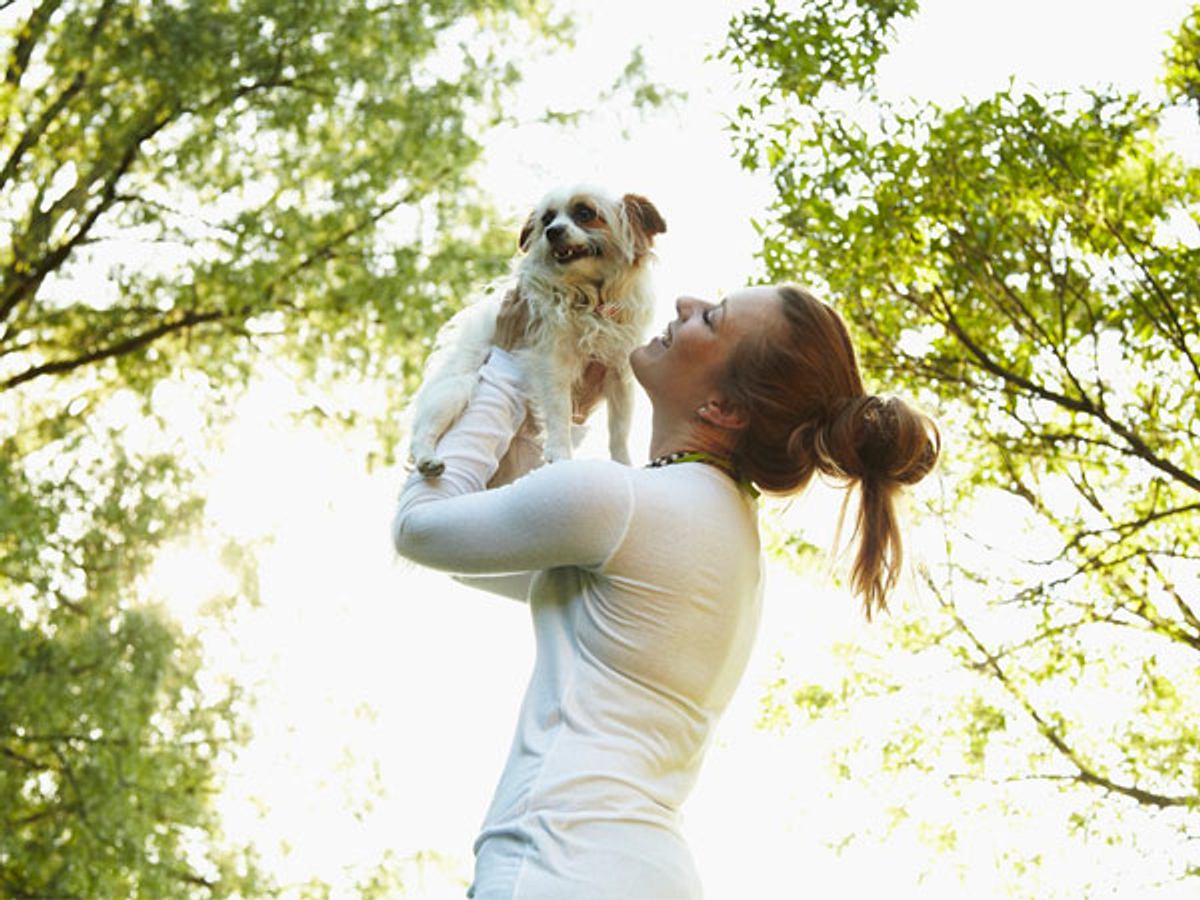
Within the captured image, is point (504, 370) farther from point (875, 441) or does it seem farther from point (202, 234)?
point (202, 234)

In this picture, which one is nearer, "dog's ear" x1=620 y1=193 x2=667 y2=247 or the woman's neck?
the woman's neck

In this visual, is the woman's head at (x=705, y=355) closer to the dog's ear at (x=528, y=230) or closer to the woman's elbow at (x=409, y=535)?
the woman's elbow at (x=409, y=535)

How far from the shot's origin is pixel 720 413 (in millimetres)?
2283

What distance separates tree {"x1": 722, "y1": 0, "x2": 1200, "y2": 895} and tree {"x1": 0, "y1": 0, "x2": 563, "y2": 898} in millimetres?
3805

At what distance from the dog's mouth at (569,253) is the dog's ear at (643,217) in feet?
0.48

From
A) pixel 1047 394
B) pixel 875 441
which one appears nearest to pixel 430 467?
pixel 875 441

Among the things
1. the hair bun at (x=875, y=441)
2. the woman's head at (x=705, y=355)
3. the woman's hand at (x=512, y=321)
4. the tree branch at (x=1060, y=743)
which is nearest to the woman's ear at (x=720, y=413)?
the woman's head at (x=705, y=355)

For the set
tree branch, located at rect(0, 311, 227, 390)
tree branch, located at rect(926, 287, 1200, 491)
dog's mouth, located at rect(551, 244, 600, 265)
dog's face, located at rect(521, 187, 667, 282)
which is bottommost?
dog's mouth, located at rect(551, 244, 600, 265)

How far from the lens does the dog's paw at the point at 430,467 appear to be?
218 centimetres

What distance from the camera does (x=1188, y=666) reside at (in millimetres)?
8070

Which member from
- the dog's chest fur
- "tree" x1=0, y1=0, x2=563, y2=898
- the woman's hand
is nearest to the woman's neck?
the dog's chest fur

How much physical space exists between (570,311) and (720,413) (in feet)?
1.74

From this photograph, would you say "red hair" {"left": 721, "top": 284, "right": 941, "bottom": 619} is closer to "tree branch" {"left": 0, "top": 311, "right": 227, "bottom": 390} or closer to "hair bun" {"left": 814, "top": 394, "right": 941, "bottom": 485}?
"hair bun" {"left": 814, "top": 394, "right": 941, "bottom": 485}

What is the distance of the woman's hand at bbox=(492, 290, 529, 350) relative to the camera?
275cm
